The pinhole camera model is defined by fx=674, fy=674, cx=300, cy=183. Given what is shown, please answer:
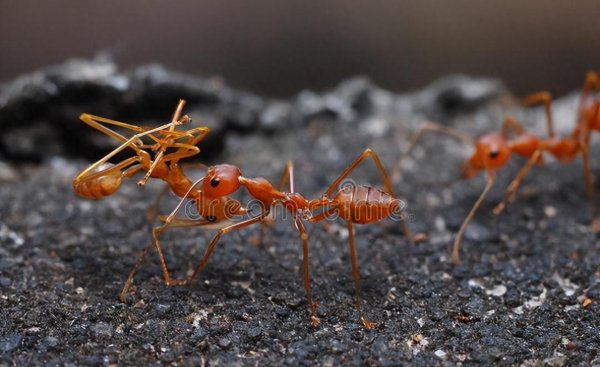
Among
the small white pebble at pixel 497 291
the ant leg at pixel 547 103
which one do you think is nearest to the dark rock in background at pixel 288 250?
the small white pebble at pixel 497 291

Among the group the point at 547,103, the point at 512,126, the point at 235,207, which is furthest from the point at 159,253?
the point at 547,103

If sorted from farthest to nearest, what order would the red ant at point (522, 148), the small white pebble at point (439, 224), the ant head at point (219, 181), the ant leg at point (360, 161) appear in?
the red ant at point (522, 148), the small white pebble at point (439, 224), the ant leg at point (360, 161), the ant head at point (219, 181)

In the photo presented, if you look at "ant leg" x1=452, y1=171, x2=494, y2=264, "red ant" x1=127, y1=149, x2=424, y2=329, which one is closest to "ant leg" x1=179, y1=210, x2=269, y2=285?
"red ant" x1=127, y1=149, x2=424, y2=329

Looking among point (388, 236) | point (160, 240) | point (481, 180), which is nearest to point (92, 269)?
point (160, 240)

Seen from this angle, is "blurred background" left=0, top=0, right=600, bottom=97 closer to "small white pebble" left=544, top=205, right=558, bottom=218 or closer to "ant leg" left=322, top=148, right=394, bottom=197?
"ant leg" left=322, top=148, right=394, bottom=197

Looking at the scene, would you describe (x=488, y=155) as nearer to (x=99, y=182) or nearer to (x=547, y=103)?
(x=547, y=103)

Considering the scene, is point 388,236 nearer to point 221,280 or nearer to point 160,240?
point 221,280

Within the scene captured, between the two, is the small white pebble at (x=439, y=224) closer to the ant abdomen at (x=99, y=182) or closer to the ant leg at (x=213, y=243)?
the ant leg at (x=213, y=243)

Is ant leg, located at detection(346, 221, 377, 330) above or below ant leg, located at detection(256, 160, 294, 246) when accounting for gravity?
below
